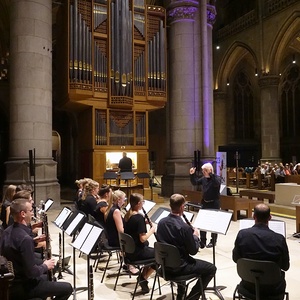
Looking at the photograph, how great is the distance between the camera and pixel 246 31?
2558 cm

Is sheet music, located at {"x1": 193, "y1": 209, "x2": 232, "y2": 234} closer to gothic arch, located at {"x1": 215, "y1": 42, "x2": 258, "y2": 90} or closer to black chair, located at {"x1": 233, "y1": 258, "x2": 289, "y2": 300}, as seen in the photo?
black chair, located at {"x1": 233, "y1": 258, "x2": 289, "y2": 300}

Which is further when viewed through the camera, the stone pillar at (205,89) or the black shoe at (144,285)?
the stone pillar at (205,89)

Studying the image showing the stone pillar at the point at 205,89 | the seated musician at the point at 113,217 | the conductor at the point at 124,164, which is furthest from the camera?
the stone pillar at the point at 205,89

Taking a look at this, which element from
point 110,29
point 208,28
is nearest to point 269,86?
point 208,28

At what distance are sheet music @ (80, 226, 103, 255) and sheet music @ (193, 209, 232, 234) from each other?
1417 mm

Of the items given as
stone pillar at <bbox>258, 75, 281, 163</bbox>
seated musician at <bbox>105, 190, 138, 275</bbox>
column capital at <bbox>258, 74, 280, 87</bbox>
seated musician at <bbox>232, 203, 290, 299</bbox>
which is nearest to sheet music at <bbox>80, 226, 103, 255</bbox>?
seated musician at <bbox>105, 190, 138, 275</bbox>

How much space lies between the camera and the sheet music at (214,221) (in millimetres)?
4617

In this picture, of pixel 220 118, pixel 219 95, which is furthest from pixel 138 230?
pixel 219 95

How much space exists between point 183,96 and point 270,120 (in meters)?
10.3

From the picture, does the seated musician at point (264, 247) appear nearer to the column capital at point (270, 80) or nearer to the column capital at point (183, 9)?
the column capital at point (183, 9)

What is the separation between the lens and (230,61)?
93.7ft

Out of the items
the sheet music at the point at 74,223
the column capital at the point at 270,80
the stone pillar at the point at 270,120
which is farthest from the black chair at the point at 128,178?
the column capital at the point at 270,80

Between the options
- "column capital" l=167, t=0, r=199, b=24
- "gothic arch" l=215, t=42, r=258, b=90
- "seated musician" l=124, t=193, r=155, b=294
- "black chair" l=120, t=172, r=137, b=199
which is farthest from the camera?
"gothic arch" l=215, t=42, r=258, b=90

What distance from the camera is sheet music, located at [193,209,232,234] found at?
4.62m
